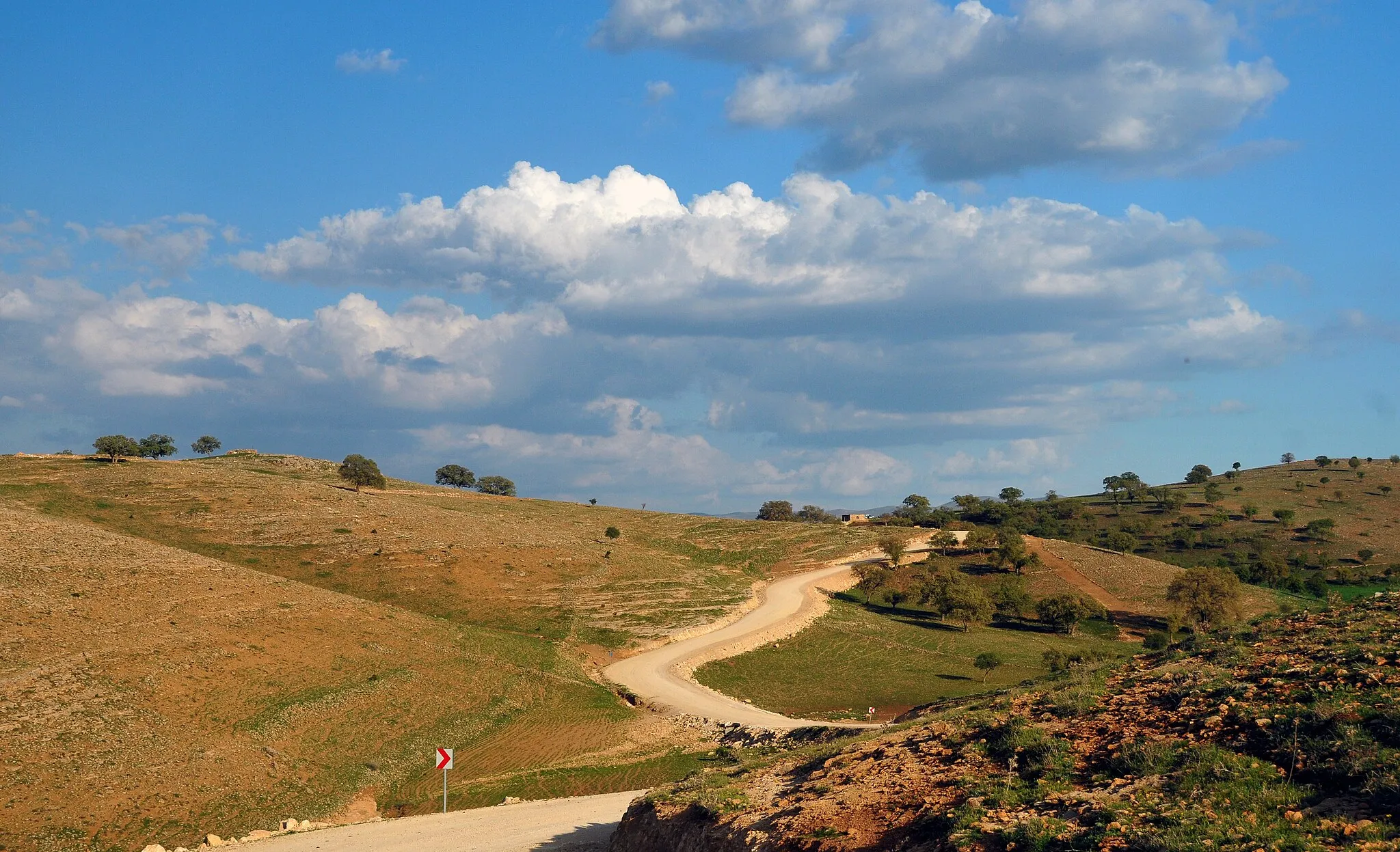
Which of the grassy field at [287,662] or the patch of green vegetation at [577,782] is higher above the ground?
the grassy field at [287,662]

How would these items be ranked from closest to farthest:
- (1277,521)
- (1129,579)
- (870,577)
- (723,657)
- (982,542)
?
1. (723,657)
2. (1129,579)
3. (870,577)
4. (982,542)
5. (1277,521)

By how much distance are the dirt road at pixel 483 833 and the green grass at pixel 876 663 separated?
22.7 m

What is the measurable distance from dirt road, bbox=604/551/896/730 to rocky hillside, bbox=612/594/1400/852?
21362mm

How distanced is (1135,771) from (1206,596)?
229ft

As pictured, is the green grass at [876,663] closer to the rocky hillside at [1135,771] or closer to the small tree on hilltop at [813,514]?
the rocky hillside at [1135,771]

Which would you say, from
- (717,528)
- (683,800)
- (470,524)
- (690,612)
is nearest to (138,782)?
(683,800)

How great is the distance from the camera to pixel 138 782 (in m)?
28.4

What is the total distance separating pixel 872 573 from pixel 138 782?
2744 inches

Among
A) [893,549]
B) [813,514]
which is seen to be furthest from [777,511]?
[893,549]

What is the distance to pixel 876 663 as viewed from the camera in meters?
60.1

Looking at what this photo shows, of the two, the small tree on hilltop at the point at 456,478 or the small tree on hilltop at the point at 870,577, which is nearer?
the small tree on hilltop at the point at 870,577

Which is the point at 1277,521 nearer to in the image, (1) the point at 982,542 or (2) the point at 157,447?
(1) the point at 982,542

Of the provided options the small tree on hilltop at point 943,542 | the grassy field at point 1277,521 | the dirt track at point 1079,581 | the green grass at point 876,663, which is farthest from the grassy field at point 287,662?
the grassy field at point 1277,521

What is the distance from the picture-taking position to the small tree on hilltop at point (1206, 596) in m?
71.1
